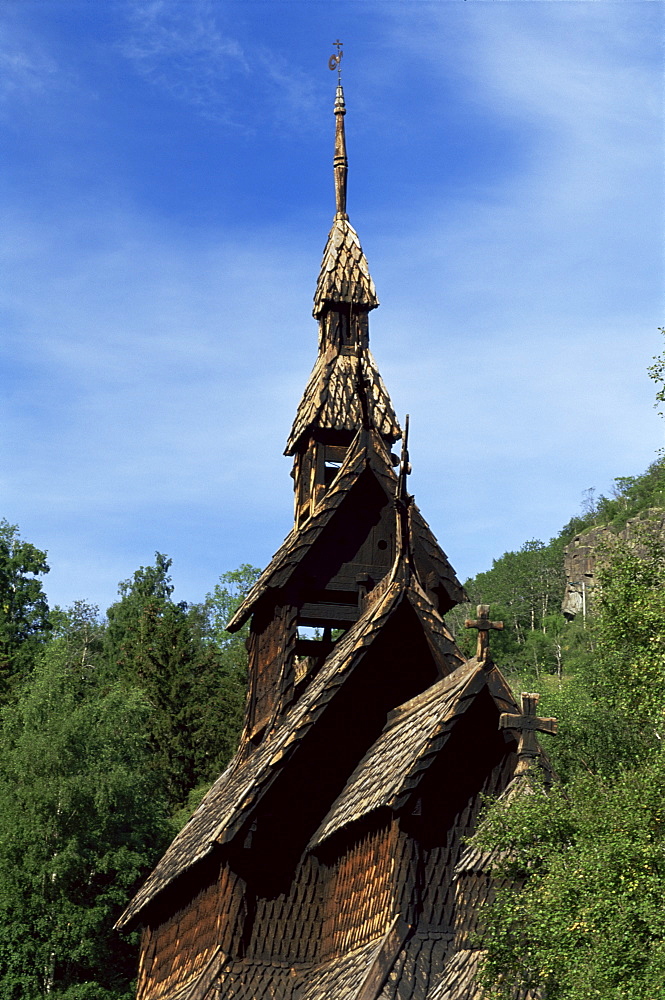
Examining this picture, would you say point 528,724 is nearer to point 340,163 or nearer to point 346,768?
point 346,768

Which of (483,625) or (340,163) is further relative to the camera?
(340,163)

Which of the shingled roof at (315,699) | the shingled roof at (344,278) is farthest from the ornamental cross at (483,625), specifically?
the shingled roof at (344,278)

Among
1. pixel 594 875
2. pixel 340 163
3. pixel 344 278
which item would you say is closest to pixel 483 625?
pixel 594 875

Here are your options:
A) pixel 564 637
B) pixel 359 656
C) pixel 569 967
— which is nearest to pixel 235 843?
pixel 359 656

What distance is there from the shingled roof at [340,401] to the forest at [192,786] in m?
4.66

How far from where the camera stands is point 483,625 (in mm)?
14891

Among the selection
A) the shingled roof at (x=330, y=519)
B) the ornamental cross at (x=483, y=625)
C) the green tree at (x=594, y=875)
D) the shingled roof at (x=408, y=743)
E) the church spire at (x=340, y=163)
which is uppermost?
the church spire at (x=340, y=163)

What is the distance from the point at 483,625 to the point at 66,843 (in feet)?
86.8

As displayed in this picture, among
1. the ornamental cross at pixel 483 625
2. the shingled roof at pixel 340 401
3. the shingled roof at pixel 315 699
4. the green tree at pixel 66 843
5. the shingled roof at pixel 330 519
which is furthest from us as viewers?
the green tree at pixel 66 843

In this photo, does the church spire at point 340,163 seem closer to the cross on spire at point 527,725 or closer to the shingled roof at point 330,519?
the shingled roof at point 330,519

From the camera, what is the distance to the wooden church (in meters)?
15.5

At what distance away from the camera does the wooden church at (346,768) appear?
15.5 m

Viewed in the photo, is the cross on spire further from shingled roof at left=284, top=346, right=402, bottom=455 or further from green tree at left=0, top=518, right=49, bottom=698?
green tree at left=0, top=518, right=49, bottom=698

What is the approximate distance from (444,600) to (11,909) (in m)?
21.1
